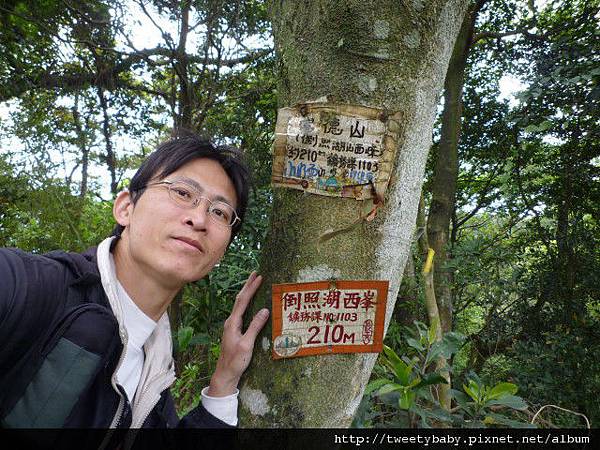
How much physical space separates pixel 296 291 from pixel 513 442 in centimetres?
122

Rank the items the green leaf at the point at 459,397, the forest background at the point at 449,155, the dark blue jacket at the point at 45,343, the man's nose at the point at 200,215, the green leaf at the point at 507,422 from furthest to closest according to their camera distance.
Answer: the forest background at the point at 449,155 < the green leaf at the point at 459,397 < the green leaf at the point at 507,422 < the man's nose at the point at 200,215 < the dark blue jacket at the point at 45,343

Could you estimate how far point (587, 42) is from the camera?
3.20m

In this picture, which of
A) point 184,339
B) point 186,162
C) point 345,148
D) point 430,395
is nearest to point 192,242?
point 186,162

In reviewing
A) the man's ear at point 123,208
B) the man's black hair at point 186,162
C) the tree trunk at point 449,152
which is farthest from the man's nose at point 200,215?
the tree trunk at point 449,152

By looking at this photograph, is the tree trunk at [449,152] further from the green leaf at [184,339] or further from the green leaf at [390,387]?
the green leaf at [184,339]

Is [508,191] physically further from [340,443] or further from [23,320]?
[23,320]

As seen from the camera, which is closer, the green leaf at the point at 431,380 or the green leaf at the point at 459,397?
the green leaf at the point at 431,380

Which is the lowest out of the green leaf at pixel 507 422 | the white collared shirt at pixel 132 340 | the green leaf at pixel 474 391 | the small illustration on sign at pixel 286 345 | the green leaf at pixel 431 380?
the green leaf at pixel 507 422

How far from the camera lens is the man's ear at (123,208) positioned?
4.71 ft

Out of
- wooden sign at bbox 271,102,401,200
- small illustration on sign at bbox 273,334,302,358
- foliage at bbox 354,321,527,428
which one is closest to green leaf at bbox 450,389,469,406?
foliage at bbox 354,321,527,428

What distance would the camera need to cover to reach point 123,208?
4.77ft

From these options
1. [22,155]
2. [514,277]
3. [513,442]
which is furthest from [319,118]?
[22,155]

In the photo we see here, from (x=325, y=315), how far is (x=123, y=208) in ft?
2.77

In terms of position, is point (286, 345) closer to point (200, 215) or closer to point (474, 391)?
point (200, 215)
